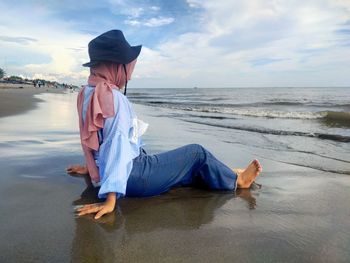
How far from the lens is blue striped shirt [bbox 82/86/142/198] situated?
2.47m

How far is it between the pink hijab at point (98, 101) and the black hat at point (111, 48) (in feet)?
0.25

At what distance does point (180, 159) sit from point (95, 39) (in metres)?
1.17

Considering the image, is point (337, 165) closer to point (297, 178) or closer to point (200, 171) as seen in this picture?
point (297, 178)

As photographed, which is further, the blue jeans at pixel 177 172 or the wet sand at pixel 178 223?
the blue jeans at pixel 177 172

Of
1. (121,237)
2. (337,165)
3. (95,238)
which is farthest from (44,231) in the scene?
(337,165)

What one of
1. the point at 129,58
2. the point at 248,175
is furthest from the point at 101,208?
the point at 248,175

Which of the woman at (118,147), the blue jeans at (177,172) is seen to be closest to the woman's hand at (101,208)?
the woman at (118,147)

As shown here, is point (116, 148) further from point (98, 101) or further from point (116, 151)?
point (98, 101)

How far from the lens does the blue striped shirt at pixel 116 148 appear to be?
247 cm

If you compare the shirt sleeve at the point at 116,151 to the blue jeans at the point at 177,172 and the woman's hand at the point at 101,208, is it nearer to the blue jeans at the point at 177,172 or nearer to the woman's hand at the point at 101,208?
the woman's hand at the point at 101,208

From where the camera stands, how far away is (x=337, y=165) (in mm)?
4715

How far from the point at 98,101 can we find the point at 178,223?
40.5 inches

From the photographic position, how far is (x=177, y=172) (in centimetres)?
300

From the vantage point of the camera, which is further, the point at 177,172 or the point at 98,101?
the point at 177,172
